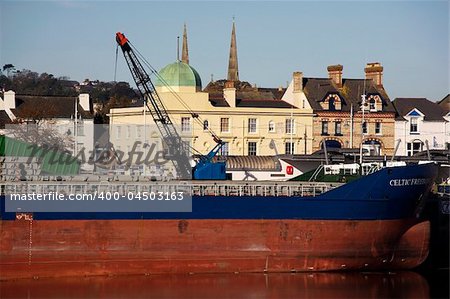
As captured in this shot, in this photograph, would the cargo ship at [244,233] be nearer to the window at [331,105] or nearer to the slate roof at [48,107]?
the window at [331,105]

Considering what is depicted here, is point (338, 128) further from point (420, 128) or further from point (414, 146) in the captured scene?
point (420, 128)

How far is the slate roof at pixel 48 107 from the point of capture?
75.1 metres

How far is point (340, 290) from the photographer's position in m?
A: 39.8

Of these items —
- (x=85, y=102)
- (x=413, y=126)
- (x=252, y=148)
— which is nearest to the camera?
(x=252, y=148)

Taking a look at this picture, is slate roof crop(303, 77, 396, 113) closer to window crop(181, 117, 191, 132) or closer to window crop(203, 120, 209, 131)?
window crop(203, 120, 209, 131)

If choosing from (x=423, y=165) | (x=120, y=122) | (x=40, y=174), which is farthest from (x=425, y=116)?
(x=40, y=174)

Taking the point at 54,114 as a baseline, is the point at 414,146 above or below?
below

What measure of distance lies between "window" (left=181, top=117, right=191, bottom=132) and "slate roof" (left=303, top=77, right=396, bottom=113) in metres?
8.87

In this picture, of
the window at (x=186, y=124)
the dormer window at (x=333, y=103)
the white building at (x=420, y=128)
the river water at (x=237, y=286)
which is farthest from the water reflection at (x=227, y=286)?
the white building at (x=420, y=128)

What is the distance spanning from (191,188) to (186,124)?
24.1 metres

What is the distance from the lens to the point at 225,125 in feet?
230

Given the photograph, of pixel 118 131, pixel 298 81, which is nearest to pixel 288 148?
pixel 298 81

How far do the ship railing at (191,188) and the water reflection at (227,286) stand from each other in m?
3.81

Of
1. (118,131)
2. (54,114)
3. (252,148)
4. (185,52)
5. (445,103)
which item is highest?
(185,52)
